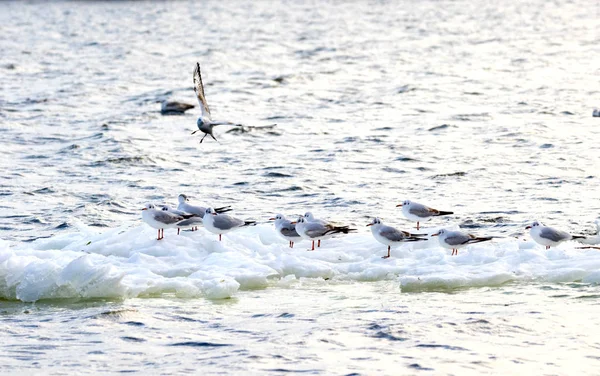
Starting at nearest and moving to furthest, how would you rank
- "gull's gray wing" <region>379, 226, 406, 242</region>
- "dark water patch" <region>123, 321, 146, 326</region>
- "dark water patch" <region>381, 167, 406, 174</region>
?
"dark water patch" <region>123, 321, 146, 326</region> → "gull's gray wing" <region>379, 226, 406, 242</region> → "dark water patch" <region>381, 167, 406, 174</region>

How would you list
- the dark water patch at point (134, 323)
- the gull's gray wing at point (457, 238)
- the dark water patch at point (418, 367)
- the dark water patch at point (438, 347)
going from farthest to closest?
the gull's gray wing at point (457, 238)
the dark water patch at point (134, 323)
the dark water patch at point (438, 347)
the dark water patch at point (418, 367)

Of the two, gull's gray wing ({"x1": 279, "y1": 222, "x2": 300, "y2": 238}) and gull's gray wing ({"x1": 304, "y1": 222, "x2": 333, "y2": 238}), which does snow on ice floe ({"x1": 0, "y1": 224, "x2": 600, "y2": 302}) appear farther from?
gull's gray wing ({"x1": 304, "y1": 222, "x2": 333, "y2": 238})

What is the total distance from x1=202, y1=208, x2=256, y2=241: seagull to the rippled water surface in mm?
306

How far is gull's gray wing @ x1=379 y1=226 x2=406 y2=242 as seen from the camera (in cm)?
Answer: 1530

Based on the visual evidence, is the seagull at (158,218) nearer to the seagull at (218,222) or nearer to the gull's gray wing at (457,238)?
the seagull at (218,222)

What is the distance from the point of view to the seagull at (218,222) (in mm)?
15445

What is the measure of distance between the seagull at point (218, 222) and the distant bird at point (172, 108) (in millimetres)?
16950

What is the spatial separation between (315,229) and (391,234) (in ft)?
3.60

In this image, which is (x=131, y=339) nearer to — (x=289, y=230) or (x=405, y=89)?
(x=289, y=230)

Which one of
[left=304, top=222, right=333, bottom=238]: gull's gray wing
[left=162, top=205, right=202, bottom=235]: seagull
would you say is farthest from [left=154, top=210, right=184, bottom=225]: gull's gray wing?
[left=304, top=222, right=333, bottom=238]: gull's gray wing

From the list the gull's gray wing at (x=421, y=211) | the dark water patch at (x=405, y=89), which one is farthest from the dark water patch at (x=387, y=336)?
the dark water patch at (x=405, y=89)

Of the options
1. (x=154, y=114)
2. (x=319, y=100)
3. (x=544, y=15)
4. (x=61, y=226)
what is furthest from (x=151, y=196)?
(x=544, y=15)

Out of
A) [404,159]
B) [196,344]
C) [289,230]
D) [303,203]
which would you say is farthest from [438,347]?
[404,159]

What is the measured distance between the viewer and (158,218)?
15.4 meters
